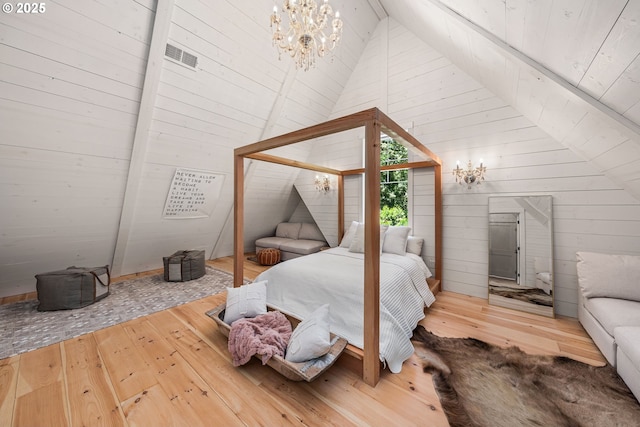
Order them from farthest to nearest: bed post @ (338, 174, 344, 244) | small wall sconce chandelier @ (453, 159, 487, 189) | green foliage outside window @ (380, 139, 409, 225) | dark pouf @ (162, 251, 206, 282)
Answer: bed post @ (338, 174, 344, 244)
green foliage outside window @ (380, 139, 409, 225)
dark pouf @ (162, 251, 206, 282)
small wall sconce chandelier @ (453, 159, 487, 189)

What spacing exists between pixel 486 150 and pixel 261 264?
12.3 feet

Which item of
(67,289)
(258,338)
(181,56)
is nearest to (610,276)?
(258,338)

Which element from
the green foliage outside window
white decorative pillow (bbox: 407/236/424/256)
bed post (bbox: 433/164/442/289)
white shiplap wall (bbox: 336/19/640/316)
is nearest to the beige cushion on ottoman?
the green foliage outside window

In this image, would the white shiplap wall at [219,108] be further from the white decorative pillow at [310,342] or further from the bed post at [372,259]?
the white decorative pillow at [310,342]

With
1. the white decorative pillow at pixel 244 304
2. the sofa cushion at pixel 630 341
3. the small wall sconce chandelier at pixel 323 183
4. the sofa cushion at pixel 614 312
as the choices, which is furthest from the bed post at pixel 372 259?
the small wall sconce chandelier at pixel 323 183

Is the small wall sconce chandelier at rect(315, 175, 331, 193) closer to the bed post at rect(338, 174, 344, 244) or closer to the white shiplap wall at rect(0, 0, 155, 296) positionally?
the bed post at rect(338, 174, 344, 244)

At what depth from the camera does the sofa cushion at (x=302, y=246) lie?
4.10 metres

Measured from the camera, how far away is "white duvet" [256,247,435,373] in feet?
5.45

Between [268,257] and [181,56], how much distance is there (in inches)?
120

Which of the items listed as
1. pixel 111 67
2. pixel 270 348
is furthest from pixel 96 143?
pixel 270 348

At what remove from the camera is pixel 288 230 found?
5031 mm

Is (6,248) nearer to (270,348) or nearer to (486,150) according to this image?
(270,348)

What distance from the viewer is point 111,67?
194 cm

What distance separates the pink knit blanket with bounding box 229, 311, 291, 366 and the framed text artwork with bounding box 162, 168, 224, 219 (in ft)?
7.07
